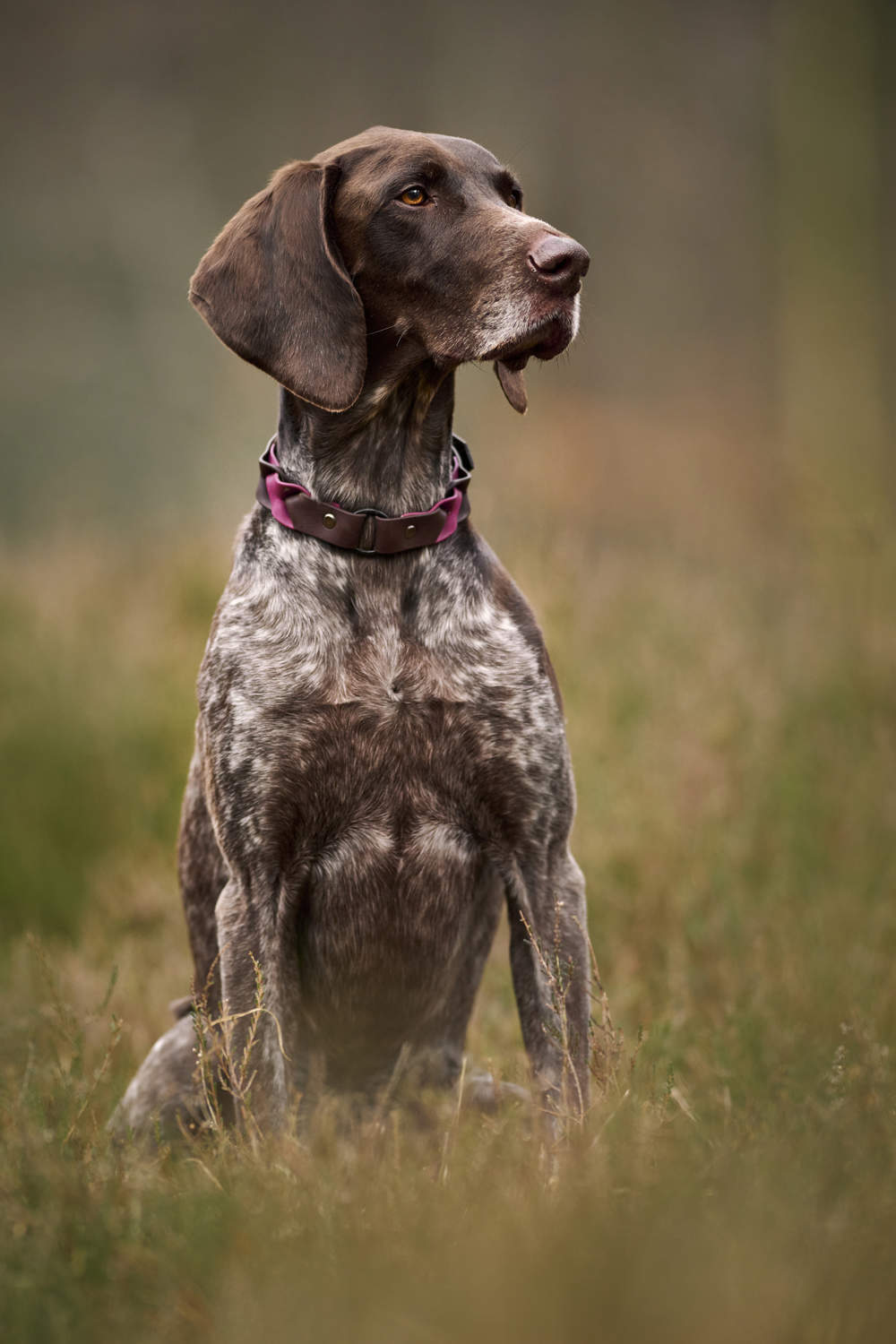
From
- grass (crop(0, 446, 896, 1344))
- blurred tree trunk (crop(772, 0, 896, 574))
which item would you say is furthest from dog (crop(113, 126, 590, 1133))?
blurred tree trunk (crop(772, 0, 896, 574))

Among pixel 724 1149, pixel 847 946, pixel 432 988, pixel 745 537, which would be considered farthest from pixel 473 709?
pixel 745 537

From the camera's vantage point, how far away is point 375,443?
3055mm

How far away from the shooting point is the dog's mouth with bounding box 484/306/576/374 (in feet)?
9.34

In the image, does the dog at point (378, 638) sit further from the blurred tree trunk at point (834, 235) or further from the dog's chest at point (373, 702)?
the blurred tree trunk at point (834, 235)

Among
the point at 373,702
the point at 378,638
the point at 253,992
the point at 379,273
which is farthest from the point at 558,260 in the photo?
the point at 253,992

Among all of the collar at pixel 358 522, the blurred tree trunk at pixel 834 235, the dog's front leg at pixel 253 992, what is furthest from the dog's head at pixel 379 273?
the blurred tree trunk at pixel 834 235

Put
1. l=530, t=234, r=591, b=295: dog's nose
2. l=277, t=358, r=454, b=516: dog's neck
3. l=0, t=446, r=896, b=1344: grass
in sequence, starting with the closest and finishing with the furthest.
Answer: l=0, t=446, r=896, b=1344: grass < l=530, t=234, r=591, b=295: dog's nose < l=277, t=358, r=454, b=516: dog's neck

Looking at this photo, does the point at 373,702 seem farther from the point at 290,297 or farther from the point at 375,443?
the point at 290,297

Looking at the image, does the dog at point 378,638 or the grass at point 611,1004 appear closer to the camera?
the grass at point 611,1004

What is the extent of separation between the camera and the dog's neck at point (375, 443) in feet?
9.96

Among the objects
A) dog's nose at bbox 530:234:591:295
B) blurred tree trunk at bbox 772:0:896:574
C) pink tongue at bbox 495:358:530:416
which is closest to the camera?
dog's nose at bbox 530:234:591:295

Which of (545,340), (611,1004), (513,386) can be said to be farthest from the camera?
(611,1004)

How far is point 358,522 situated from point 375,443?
0.23 m

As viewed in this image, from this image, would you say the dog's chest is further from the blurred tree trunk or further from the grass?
the blurred tree trunk
